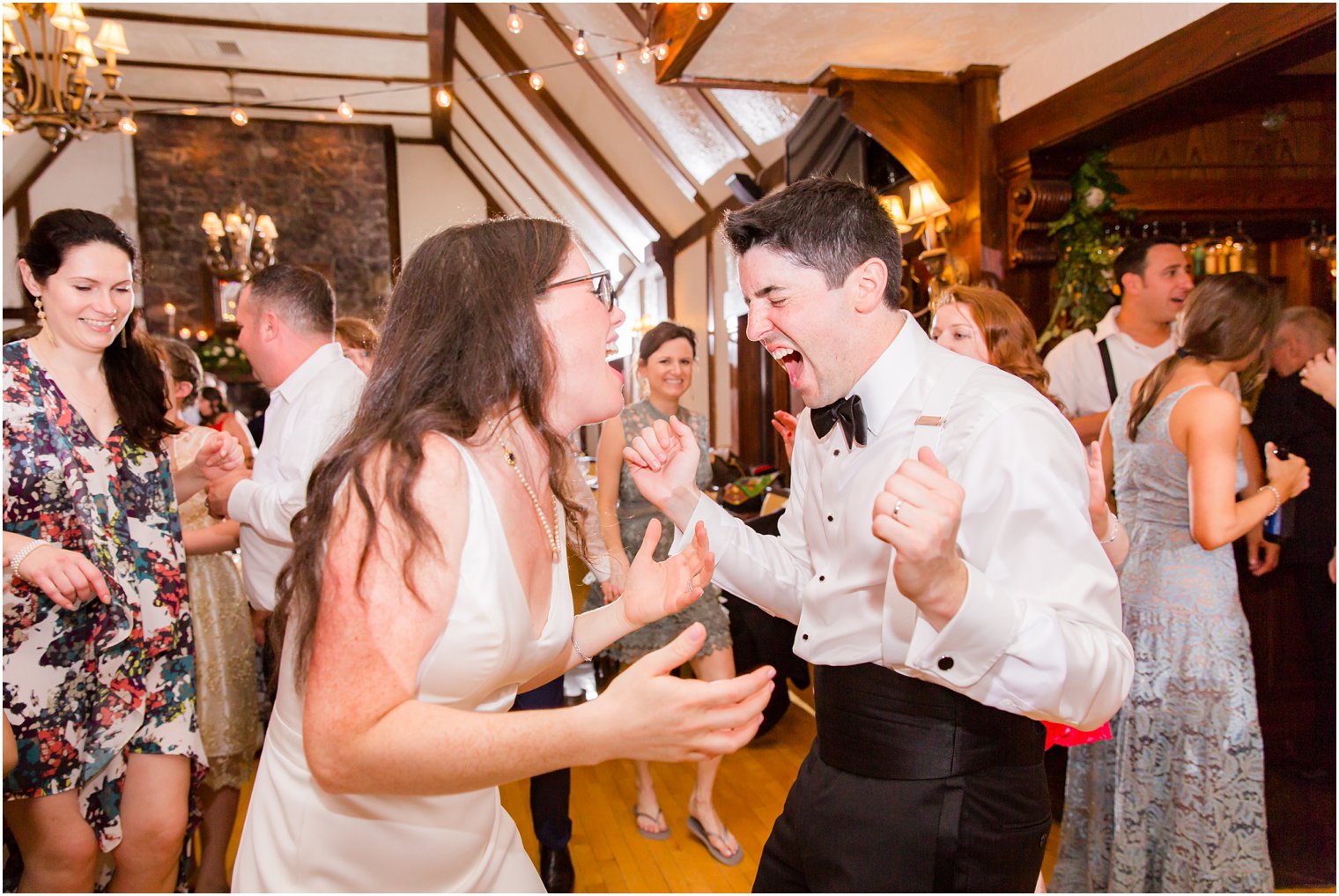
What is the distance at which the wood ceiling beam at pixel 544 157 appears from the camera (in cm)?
886

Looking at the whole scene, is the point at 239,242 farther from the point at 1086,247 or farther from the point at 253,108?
the point at 1086,247

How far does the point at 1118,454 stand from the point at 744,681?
2.23 meters

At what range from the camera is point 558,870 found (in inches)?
105

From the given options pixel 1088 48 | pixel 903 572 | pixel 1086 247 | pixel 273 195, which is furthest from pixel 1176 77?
pixel 273 195

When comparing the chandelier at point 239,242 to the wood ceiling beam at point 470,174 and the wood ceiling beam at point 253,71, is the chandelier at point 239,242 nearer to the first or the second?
the wood ceiling beam at point 253,71

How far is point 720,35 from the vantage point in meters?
3.59

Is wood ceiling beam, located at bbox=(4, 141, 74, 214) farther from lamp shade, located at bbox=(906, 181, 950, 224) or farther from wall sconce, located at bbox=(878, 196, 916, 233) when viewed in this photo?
lamp shade, located at bbox=(906, 181, 950, 224)

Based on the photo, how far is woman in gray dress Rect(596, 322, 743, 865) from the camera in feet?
9.51

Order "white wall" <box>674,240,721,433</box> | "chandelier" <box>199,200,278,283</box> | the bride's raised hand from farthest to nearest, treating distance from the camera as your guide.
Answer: "chandelier" <box>199,200,278,283</box> < "white wall" <box>674,240,721,433</box> < the bride's raised hand

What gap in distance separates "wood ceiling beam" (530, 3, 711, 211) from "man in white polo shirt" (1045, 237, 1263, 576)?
13.9 ft

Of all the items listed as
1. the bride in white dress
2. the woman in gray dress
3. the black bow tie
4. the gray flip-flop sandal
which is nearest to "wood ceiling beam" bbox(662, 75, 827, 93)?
the woman in gray dress

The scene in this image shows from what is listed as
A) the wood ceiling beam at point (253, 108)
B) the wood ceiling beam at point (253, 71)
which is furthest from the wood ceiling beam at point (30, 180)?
the wood ceiling beam at point (253, 71)

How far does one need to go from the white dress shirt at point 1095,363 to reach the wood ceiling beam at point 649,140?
4209 mm

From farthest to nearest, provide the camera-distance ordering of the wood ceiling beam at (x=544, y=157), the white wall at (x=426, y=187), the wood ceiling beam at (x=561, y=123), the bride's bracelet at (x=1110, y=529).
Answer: the white wall at (x=426, y=187) < the wood ceiling beam at (x=544, y=157) < the wood ceiling beam at (x=561, y=123) < the bride's bracelet at (x=1110, y=529)
